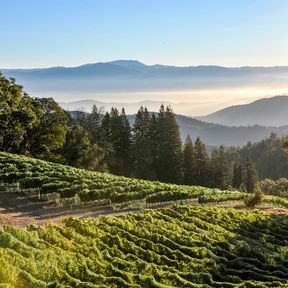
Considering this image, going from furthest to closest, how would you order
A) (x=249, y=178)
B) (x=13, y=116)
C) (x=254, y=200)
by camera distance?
(x=249, y=178) < (x=13, y=116) < (x=254, y=200)

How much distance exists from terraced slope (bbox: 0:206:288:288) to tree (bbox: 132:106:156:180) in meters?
56.6

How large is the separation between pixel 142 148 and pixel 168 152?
5.17m

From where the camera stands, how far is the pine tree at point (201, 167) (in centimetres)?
9019

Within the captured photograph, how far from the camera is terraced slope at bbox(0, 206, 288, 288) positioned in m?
16.0

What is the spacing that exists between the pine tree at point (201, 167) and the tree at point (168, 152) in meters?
4.71

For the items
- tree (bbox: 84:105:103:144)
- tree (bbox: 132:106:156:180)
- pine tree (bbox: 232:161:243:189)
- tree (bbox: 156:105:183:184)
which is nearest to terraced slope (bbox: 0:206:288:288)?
tree (bbox: 132:106:156:180)

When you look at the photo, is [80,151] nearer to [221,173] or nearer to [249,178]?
[221,173]

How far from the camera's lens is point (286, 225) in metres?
28.9

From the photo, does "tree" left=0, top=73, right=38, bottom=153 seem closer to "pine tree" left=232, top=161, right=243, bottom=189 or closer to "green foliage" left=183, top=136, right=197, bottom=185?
"green foliage" left=183, top=136, right=197, bottom=185

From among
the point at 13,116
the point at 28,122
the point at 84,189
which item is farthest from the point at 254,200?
the point at 13,116

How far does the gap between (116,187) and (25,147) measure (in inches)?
1474

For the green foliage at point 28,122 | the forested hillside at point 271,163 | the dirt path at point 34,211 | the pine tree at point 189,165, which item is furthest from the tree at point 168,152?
the forested hillside at point 271,163

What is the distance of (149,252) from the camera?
786 inches

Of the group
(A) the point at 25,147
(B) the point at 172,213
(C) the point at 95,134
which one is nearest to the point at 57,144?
(A) the point at 25,147
